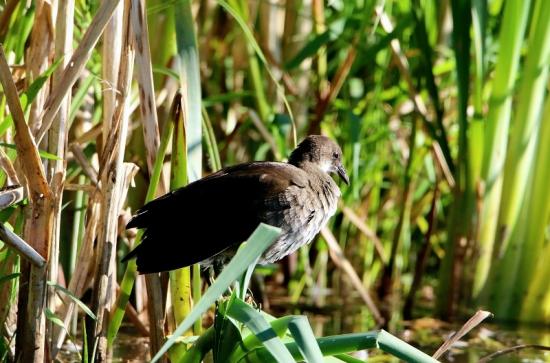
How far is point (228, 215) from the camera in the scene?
294 centimetres

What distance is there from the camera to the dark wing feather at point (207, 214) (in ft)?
8.97

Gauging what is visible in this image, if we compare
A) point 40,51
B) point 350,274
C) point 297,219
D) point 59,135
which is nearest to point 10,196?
point 59,135

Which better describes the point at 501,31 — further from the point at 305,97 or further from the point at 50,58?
the point at 50,58

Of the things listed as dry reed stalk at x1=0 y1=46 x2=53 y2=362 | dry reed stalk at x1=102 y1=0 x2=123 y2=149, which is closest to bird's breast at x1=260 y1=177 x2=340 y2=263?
dry reed stalk at x1=102 y1=0 x2=123 y2=149

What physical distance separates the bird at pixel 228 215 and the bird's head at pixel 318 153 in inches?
9.1

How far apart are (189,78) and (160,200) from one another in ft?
1.23

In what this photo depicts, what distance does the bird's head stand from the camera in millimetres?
3537

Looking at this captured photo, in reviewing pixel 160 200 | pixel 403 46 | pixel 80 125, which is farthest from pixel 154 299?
pixel 403 46

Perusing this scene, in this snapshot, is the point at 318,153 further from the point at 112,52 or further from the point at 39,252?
the point at 39,252

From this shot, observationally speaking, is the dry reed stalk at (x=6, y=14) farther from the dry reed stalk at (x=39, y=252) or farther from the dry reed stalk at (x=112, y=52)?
the dry reed stalk at (x=39, y=252)

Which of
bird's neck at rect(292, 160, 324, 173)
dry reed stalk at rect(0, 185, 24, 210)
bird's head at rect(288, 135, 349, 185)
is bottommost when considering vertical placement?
dry reed stalk at rect(0, 185, 24, 210)

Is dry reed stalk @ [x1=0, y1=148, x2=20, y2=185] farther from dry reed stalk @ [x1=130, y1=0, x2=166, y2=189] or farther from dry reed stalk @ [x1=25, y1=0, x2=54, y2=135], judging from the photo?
dry reed stalk @ [x1=130, y1=0, x2=166, y2=189]

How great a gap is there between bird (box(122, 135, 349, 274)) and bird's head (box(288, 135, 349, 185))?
0.23m

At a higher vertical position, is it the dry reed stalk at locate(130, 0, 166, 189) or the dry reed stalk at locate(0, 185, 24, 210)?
the dry reed stalk at locate(130, 0, 166, 189)
